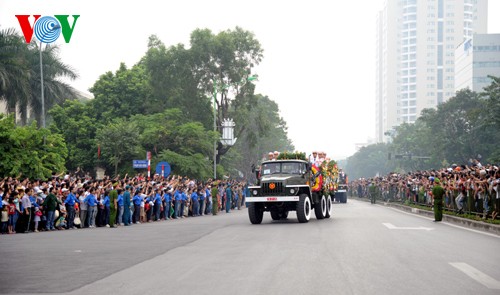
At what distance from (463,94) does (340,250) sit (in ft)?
253

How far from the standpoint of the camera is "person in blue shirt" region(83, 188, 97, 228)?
26906 mm

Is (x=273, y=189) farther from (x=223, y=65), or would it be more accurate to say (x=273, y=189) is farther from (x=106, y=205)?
(x=223, y=65)

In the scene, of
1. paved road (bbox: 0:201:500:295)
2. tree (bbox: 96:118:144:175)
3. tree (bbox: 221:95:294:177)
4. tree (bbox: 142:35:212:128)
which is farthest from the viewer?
tree (bbox: 221:95:294:177)

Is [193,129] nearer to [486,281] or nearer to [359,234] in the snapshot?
[359,234]

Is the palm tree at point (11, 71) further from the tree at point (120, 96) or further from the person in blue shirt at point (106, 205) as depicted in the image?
the person in blue shirt at point (106, 205)

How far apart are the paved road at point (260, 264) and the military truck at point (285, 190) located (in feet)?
18.5

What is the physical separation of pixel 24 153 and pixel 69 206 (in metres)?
9.29

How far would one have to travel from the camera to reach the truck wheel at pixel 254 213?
26.0 m

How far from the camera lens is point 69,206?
26.1 m

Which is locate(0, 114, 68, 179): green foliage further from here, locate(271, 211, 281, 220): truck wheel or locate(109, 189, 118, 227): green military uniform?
locate(271, 211, 281, 220): truck wheel

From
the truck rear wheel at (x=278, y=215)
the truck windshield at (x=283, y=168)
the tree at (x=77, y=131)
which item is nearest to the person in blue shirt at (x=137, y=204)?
the truck rear wheel at (x=278, y=215)

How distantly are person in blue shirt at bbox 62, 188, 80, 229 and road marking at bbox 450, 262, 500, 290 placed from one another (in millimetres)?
17249

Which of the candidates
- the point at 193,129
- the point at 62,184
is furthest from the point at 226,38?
the point at 62,184

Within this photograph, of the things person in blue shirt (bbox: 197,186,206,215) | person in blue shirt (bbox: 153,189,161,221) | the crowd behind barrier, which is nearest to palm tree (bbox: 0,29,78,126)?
person in blue shirt (bbox: 197,186,206,215)
